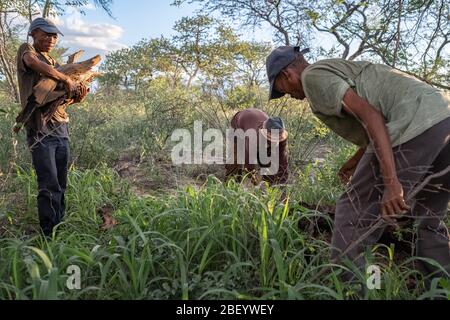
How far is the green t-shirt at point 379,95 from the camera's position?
6.40 ft

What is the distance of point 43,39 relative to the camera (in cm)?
328

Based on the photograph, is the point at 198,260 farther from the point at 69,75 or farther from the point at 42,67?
the point at 69,75

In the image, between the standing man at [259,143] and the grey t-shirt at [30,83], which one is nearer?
the grey t-shirt at [30,83]

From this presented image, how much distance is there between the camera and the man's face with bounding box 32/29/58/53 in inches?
128

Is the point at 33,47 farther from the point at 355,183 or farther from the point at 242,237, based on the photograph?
the point at 355,183

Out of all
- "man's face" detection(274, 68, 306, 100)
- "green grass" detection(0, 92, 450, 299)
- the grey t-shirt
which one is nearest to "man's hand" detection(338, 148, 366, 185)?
"green grass" detection(0, 92, 450, 299)

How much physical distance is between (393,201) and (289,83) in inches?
29.3

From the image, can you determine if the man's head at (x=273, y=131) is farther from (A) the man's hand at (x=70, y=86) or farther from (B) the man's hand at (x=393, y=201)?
(B) the man's hand at (x=393, y=201)

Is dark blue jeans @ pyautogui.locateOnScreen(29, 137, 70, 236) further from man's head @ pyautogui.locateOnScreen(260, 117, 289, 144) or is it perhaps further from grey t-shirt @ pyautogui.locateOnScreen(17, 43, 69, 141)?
man's head @ pyautogui.locateOnScreen(260, 117, 289, 144)

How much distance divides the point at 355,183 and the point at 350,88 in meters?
0.47

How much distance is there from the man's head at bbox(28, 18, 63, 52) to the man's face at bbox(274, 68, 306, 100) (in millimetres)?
1872

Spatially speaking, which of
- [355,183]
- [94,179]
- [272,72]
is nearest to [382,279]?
[355,183]

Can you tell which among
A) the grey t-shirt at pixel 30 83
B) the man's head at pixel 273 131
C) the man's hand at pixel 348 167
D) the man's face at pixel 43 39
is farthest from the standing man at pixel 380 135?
the man's face at pixel 43 39

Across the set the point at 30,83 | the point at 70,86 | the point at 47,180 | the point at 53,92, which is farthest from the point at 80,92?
the point at 47,180
